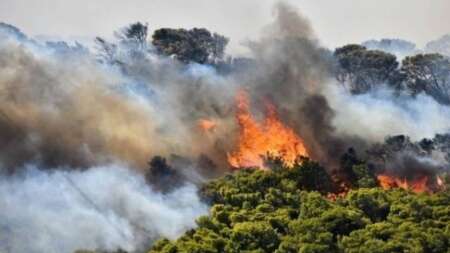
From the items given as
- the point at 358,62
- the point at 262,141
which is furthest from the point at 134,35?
the point at 262,141

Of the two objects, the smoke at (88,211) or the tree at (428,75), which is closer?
the smoke at (88,211)

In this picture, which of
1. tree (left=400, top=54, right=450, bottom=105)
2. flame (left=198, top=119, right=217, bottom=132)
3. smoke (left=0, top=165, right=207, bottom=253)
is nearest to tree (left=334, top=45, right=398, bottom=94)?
tree (left=400, top=54, right=450, bottom=105)

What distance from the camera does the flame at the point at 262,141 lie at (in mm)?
79875

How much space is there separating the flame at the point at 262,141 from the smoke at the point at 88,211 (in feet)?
55.5

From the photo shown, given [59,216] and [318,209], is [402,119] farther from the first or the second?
[59,216]

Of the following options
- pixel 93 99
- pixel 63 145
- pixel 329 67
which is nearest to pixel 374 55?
pixel 329 67

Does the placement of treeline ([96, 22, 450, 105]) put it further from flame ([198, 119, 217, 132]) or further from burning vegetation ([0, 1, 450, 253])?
flame ([198, 119, 217, 132])

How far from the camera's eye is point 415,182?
76.6 m

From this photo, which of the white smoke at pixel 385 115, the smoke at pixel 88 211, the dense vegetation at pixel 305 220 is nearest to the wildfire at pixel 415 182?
the dense vegetation at pixel 305 220

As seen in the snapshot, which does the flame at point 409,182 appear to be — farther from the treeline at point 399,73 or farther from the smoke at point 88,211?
the treeline at point 399,73

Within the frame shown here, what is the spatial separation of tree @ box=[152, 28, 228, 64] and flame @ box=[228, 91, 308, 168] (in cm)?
2999

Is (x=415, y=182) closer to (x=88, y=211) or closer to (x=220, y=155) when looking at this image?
(x=220, y=155)

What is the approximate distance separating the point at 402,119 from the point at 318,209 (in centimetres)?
4474

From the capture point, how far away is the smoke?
5231 cm
